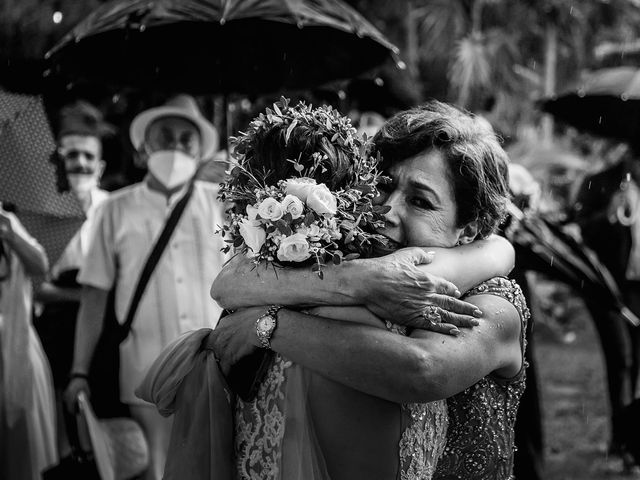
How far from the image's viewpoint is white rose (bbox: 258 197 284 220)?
7.35 feet

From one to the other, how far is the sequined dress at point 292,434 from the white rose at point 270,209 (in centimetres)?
47

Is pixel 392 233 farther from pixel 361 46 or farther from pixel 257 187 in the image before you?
pixel 361 46

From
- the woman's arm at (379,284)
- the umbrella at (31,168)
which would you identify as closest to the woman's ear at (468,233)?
the woman's arm at (379,284)

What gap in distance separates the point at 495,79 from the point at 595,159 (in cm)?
251

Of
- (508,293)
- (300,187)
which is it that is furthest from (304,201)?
(508,293)

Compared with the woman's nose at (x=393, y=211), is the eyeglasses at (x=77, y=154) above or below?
above

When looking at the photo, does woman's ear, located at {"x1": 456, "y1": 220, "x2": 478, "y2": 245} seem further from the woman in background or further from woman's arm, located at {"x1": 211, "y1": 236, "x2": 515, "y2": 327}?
the woman in background

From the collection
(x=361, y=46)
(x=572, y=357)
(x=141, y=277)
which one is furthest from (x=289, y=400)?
(x=572, y=357)

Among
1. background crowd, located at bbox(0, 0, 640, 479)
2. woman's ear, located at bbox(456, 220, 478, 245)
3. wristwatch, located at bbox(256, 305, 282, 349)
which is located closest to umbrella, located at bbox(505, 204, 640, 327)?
Result: background crowd, located at bbox(0, 0, 640, 479)

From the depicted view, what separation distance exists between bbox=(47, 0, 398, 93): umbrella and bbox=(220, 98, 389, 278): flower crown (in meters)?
1.64

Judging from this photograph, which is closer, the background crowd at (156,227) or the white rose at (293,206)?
the white rose at (293,206)

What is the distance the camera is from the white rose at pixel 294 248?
2256 millimetres

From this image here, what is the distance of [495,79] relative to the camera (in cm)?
1603

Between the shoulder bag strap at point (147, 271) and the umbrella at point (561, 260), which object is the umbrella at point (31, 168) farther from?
the umbrella at point (561, 260)
